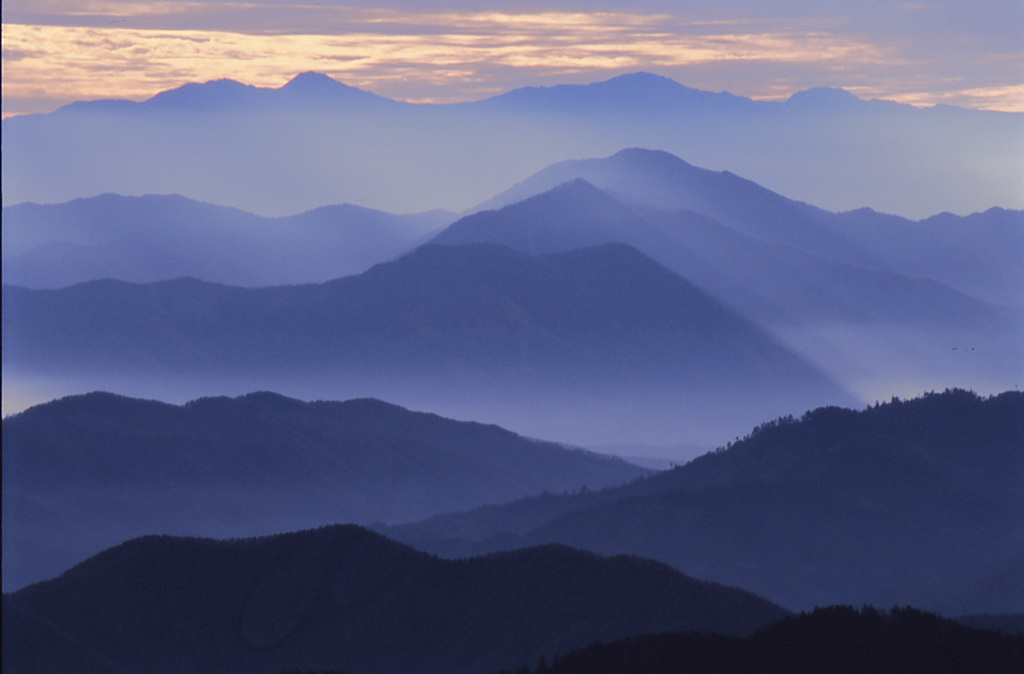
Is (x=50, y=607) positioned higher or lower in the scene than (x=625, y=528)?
higher

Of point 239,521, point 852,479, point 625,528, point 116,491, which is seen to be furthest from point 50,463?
point 852,479

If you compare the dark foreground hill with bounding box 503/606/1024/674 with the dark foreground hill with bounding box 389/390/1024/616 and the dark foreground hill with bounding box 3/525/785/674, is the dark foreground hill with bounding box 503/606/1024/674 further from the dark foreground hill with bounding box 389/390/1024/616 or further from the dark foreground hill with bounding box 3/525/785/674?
the dark foreground hill with bounding box 389/390/1024/616

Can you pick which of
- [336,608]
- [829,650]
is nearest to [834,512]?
[336,608]

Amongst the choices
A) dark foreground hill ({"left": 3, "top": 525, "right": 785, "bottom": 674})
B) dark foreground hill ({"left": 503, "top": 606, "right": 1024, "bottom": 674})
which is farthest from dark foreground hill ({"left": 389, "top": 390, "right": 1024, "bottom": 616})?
dark foreground hill ({"left": 503, "top": 606, "right": 1024, "bottom": 674})

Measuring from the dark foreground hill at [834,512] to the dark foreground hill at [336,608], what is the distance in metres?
51.6

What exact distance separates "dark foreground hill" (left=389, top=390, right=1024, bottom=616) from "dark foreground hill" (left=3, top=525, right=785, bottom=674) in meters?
51.6

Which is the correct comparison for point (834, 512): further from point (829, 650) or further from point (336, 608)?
point (829, 650)

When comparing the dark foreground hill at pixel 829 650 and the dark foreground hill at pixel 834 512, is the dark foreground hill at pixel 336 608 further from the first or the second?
the dark foreground hill at pixel 834 512

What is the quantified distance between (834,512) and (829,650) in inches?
3642

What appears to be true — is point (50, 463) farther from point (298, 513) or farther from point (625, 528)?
point (625, 528)

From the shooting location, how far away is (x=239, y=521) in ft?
625

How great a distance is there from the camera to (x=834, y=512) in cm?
13425

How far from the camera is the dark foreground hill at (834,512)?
407 ft

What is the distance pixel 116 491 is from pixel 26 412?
18.3 m
